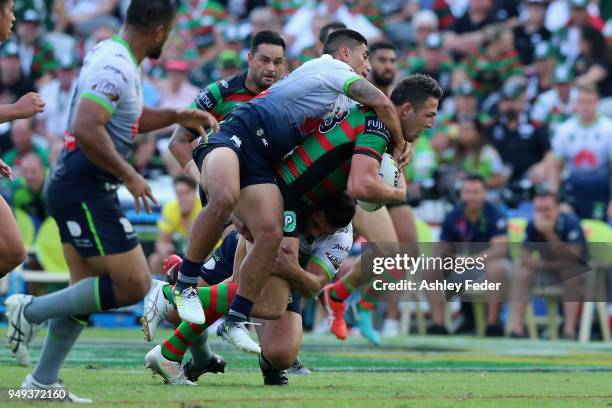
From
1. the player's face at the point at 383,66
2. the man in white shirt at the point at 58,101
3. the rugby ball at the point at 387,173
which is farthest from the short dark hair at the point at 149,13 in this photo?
the man in white shirt at the point at 58,101

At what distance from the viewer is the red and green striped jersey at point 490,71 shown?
1944cm

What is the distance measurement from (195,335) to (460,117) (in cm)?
1043

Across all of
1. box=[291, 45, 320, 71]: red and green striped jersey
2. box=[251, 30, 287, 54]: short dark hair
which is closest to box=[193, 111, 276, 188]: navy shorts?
box=[251, 30, 287, 54]: short dark hair

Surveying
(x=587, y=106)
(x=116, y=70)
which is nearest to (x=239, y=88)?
(x=116, y=70)

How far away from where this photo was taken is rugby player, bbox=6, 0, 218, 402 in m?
7.05

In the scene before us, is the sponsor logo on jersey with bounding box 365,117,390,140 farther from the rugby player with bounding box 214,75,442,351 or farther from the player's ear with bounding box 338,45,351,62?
the player's ear with bounding box 338,45,351,62

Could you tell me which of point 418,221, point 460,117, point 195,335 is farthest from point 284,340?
point 460,117

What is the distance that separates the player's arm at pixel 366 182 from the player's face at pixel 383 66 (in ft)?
15.0

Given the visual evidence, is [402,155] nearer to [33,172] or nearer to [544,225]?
[544,225]

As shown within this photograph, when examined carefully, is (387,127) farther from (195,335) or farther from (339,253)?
(195,335)

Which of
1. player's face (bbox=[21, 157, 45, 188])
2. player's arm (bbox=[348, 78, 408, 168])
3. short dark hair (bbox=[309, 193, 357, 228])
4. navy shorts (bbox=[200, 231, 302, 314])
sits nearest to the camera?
player's arm (bbox=[348, 78, 408, 168])

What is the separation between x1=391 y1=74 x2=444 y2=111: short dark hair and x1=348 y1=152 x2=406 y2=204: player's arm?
0.68 metres

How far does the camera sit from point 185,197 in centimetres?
1595

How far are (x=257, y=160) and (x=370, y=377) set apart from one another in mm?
2182
